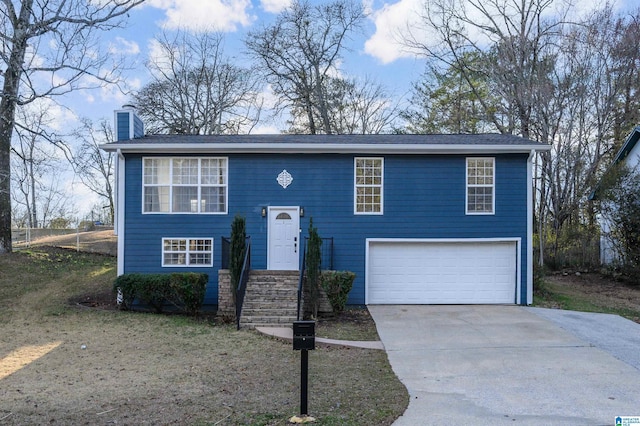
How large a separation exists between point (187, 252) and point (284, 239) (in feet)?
8.34

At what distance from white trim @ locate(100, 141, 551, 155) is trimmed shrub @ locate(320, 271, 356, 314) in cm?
328

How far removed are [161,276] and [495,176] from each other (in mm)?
8873

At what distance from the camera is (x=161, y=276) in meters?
11.1

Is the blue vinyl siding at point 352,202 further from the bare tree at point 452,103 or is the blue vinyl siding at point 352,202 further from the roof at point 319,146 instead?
the bare tree at point 452,103

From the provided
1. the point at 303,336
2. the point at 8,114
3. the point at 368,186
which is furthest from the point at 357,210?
the point at 8,114

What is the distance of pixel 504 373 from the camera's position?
259 inches

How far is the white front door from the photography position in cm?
1235

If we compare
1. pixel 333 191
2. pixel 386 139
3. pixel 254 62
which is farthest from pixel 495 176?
pixel 254 62

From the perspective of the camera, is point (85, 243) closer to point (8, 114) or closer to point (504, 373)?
point (8, 114)

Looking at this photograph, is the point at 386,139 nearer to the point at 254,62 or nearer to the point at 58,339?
the point at 58,339

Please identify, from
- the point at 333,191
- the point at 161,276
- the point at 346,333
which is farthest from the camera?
the point at 333,191

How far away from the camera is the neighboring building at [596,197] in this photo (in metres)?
17.5

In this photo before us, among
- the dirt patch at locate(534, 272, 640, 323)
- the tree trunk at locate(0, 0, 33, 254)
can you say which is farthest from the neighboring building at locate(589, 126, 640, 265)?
the tree trunk at locate(0, 0, 33, 254)

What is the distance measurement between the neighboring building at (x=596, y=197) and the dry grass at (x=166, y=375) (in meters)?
14.0
